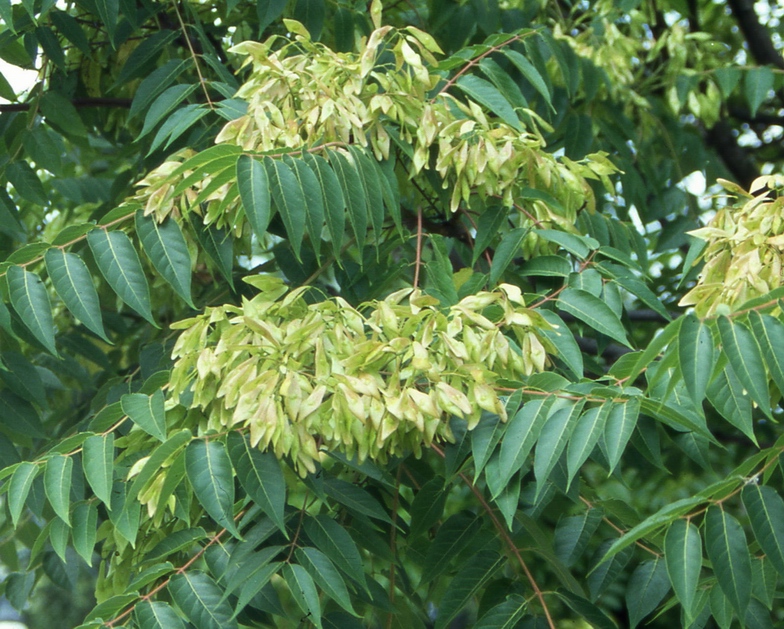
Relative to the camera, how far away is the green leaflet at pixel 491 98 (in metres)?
1.94

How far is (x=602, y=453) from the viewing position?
5.40 feet

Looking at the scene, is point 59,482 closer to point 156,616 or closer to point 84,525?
point 84,525

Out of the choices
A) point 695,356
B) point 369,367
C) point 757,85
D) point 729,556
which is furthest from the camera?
point 757,85

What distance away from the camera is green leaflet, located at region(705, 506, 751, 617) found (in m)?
1.32

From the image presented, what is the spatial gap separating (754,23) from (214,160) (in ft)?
10.8

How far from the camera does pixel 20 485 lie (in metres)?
1.58

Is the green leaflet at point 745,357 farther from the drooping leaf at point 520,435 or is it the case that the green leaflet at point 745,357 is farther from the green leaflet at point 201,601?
the green leaflet at point 201,601

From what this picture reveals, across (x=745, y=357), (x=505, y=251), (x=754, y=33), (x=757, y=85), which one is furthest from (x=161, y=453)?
(x=754, y=33)

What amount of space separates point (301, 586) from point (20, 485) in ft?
1.65

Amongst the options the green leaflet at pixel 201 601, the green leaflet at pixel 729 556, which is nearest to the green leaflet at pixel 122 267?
the green leaflet at pixel 201 601

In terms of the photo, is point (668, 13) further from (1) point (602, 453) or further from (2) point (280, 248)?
(1) point (602, 453)

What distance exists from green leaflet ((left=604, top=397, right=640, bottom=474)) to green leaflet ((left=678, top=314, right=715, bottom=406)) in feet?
0.64

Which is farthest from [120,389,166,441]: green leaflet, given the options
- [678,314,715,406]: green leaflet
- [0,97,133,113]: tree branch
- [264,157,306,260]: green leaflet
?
[0,97,133,113]: tree branch

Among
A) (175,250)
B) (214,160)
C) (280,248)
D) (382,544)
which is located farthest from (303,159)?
(382,544)
